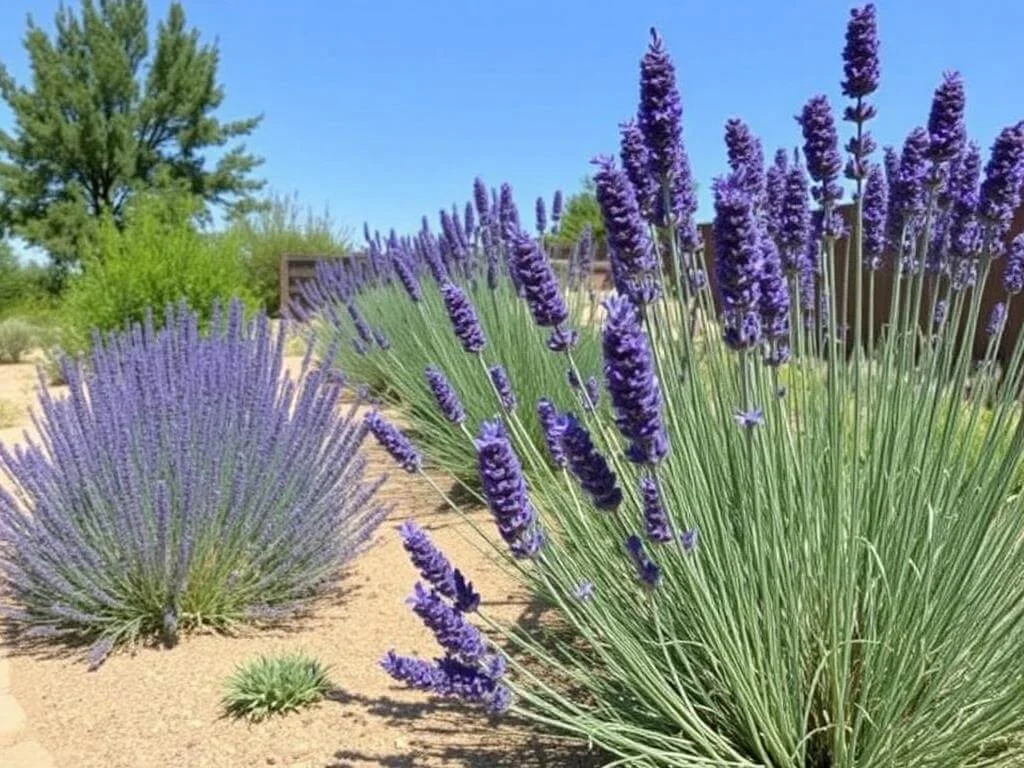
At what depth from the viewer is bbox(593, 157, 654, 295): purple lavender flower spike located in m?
1.84

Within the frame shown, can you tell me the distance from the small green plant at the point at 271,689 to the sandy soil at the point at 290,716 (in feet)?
0.13

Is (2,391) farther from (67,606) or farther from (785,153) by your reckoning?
(785,153)

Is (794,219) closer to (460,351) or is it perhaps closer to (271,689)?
(271,689)

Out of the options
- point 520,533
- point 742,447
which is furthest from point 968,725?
point 520,533

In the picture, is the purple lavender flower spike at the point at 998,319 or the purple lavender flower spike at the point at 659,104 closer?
the purple lavender flower spike at the point at 659,104

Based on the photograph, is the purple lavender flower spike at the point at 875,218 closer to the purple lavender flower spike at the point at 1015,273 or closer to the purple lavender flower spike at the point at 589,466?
the purple lavender flower spike at the point at 1015,273

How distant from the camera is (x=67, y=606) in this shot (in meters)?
3.59

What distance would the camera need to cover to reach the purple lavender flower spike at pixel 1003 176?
2234 millimetres

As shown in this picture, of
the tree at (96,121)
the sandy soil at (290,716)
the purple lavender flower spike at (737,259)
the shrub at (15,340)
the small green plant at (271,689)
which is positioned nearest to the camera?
the purple lavender flower spike at (737,259)

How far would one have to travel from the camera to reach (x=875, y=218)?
2.75 meters

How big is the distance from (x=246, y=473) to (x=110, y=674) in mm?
844

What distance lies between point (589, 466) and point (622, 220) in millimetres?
504

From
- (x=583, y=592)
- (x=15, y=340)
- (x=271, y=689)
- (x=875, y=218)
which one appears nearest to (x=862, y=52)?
(x=875, y=218)

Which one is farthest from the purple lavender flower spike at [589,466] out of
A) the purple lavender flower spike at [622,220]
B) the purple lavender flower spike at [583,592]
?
the purple lavender flower spike at [622,220]
